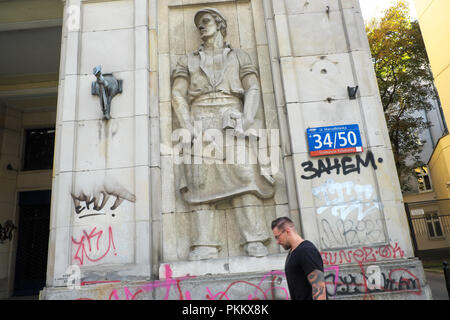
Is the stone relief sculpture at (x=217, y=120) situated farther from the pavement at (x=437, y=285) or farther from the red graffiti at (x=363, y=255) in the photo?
the pavement at (x=437, y=285)

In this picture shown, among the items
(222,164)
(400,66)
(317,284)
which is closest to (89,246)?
(222,164)

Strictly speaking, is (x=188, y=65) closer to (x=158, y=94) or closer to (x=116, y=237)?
(x=158, y=94)

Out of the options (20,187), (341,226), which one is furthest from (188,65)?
(20,187)

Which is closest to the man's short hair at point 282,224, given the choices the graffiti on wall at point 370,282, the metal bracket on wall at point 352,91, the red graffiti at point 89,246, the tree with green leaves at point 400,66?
the graffiti on wall at point 370,282

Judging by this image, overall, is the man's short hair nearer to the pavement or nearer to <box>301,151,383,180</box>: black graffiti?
<box>301,151,383,180</box>: black graffiti

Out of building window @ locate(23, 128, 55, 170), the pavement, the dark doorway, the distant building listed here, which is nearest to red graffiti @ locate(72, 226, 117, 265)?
the pavement

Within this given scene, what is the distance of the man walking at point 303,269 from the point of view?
3252mm

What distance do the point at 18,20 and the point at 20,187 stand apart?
6938mm

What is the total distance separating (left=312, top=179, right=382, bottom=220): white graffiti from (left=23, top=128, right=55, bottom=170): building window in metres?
12.2

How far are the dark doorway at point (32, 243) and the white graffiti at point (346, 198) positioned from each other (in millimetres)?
11449

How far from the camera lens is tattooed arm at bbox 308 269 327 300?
3.21 metres

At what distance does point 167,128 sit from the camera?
24.5 feet

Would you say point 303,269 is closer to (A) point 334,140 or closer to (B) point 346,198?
(B) point 346,198

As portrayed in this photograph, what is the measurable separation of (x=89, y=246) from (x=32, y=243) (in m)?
8.61
